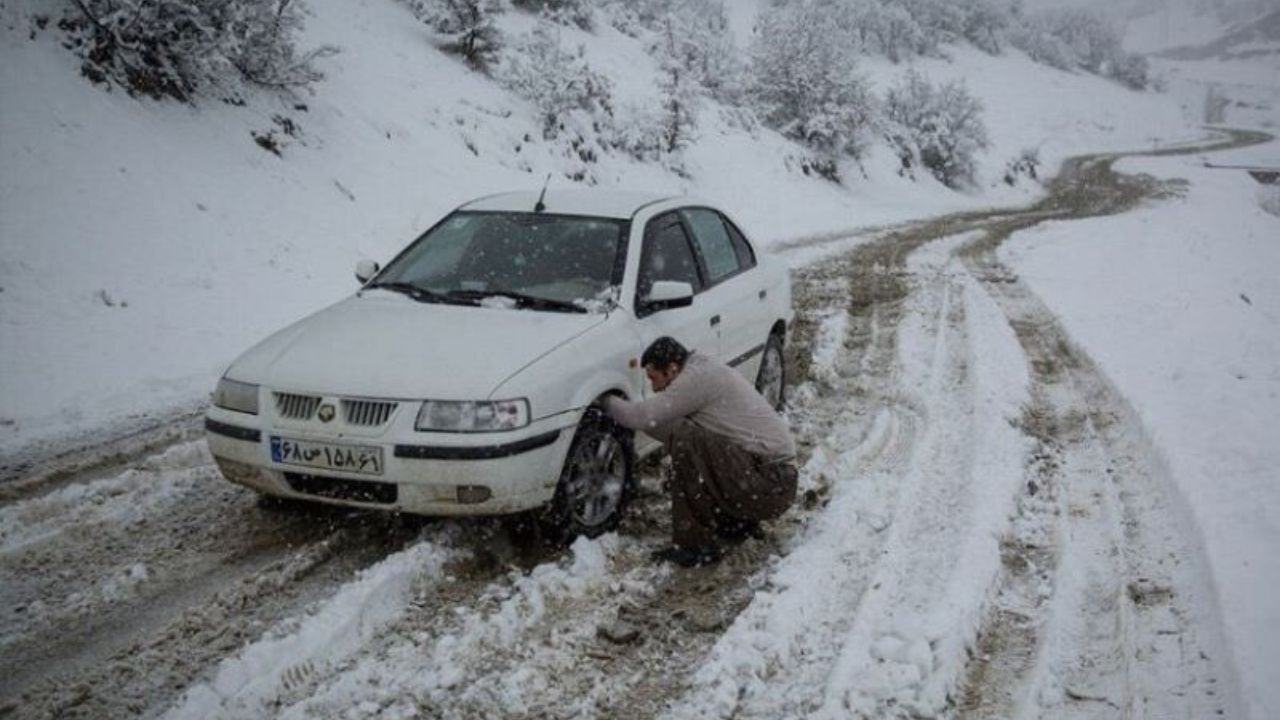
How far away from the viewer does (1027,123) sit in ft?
135

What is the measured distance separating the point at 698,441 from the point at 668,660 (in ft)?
3.60

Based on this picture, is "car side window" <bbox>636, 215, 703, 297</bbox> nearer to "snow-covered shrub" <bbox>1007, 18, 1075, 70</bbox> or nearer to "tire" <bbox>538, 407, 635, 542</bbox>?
"tire" <bbox>538, 407, 635, 542</bbox>

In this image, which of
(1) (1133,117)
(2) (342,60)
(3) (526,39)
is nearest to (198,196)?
(2) (342,60)

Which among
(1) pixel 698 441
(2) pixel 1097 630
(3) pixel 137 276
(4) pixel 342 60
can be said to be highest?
(4) pixel 342 60

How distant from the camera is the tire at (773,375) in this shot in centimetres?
623

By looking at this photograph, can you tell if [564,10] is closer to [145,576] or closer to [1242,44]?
[145,576]

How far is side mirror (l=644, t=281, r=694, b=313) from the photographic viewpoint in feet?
15.2

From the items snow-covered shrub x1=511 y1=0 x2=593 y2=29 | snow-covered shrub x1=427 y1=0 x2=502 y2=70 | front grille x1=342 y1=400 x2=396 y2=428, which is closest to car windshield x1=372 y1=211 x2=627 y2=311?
front grille x1=342 y1=400 x2=396 y2=428

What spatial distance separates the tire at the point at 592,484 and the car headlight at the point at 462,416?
1.39ft

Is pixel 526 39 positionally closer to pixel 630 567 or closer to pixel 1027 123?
pixel 630 567

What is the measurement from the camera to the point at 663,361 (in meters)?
4.20

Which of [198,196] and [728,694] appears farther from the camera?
[198,196]

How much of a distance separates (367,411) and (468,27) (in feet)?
46.0

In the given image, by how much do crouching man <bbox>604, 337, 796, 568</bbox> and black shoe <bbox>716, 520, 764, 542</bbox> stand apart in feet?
0.04
